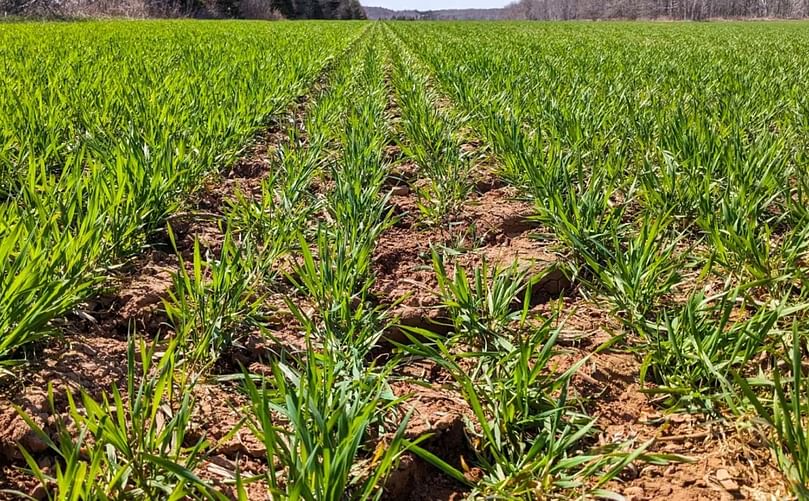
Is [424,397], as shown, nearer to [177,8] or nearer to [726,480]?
[726,480]

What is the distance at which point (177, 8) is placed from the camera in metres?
33.4

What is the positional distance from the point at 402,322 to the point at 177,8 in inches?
1452

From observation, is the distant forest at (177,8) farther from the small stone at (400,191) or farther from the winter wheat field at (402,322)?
the small stone at (400,191)

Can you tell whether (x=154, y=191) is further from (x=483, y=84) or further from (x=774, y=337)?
(x=483, y=84)

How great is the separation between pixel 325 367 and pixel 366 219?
1176 millimetres

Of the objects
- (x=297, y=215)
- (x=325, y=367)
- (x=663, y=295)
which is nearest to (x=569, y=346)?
(x=663, y=295)

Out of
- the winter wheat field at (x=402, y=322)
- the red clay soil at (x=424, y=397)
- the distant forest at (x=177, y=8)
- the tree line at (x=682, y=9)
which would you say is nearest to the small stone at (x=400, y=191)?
the winter wheat field at (x=402, y=322)

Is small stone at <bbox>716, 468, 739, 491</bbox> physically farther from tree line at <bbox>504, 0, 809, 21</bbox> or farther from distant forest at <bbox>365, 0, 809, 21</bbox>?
tree line at <bbox>504, 0, 809, 21</bbox>

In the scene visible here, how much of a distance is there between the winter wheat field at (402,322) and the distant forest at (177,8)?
22334 millimetres

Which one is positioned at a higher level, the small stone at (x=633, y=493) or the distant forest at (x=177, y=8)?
the distant forest at (x=177, y=8)

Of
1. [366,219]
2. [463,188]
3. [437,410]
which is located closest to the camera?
[437,410]

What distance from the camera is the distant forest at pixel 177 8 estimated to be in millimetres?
21406

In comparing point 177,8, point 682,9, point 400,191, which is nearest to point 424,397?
point 400,191

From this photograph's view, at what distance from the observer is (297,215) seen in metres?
2.49
